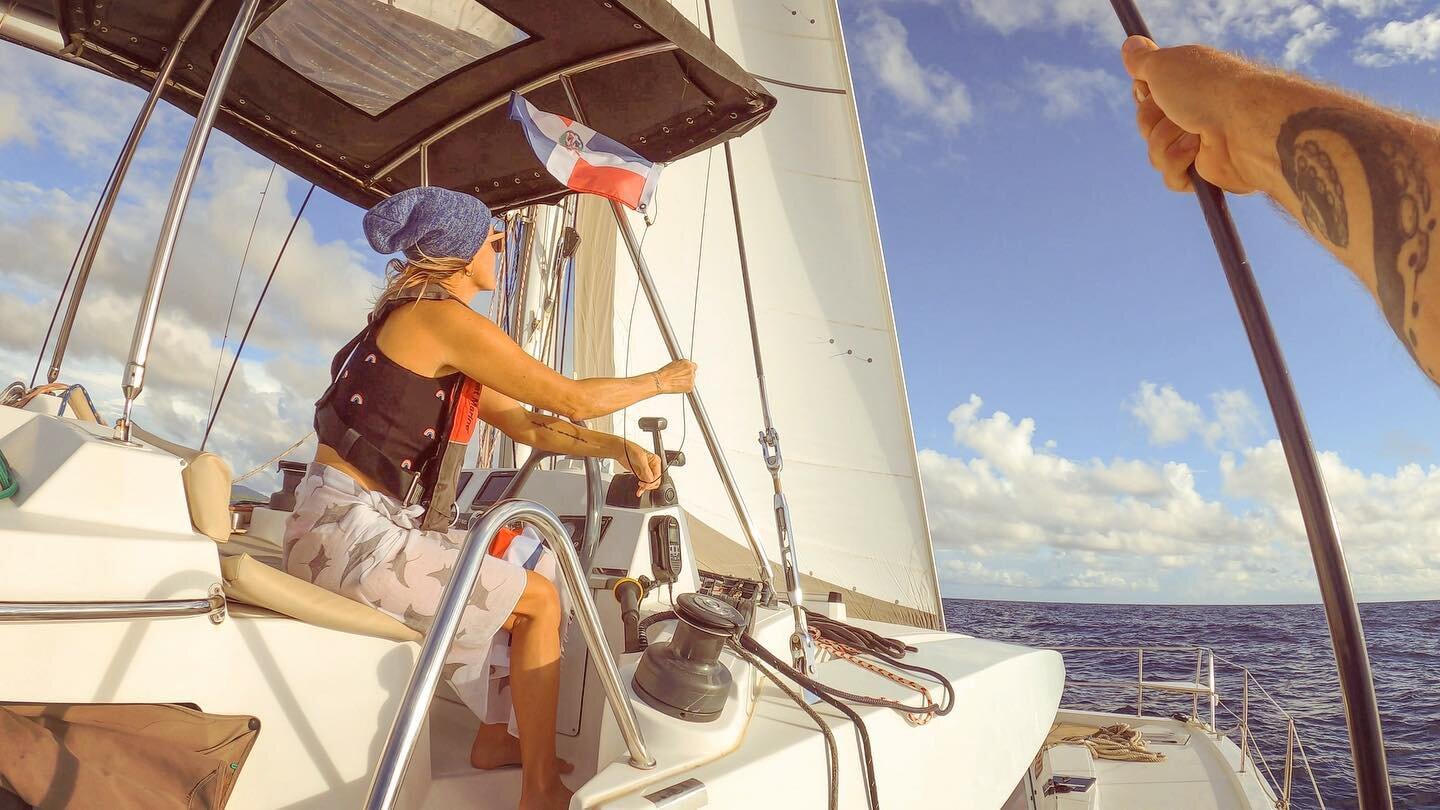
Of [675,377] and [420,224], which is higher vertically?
[420,224]

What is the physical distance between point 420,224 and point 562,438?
2.64ft

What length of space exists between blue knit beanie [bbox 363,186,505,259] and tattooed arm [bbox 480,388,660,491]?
0.59 m

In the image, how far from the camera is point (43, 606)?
1.21 metres

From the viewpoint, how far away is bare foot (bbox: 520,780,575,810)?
1.72 meters

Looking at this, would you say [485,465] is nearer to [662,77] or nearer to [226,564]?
[662,77]

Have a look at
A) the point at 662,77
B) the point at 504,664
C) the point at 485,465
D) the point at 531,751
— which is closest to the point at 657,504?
the point at 504,664

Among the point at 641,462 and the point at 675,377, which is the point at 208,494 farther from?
the point at 641,462

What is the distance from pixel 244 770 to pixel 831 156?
6267 mm

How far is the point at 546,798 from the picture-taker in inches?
68.7

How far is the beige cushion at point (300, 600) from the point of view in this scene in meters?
1.46

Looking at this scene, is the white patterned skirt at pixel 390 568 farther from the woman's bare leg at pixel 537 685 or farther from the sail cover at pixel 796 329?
the sail cover at pixel 796 329

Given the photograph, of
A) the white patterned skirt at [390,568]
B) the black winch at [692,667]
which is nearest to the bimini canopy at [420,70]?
the white patterned skirt at [390,568]

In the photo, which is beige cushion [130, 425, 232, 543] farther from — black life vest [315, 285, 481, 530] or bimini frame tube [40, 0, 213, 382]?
bimini frame tube [40, 0, 213, 382]

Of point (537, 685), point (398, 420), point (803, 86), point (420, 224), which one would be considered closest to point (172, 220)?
point (420, 224)
